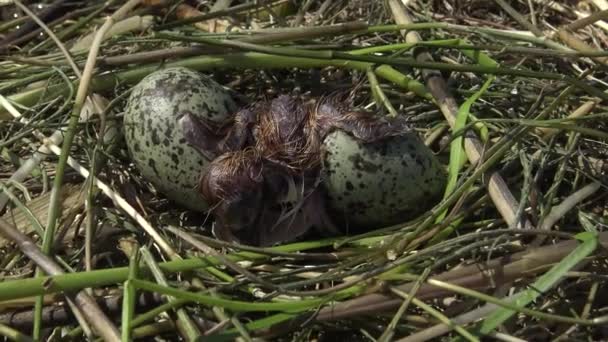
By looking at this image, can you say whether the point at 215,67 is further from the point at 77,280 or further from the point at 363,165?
the point at 77,280

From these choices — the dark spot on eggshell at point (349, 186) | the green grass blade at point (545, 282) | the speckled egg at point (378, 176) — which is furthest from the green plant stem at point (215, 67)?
the green grass blade at point (545, 282)

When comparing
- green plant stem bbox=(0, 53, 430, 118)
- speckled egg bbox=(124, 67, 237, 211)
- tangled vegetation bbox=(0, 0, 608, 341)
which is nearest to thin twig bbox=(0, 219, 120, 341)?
tangled vegetation bbox=(0, 0, 608, 341)

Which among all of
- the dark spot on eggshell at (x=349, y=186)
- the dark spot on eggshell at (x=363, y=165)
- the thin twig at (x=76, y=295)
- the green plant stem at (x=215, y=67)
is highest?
the green plant stem at (x=215, y=67)

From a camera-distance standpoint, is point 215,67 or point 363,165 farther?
point 215,67

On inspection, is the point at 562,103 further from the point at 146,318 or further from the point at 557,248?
the point at 146,318

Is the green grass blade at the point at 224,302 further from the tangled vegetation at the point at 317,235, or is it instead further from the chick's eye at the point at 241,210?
the chick's eye at the point at 241,210

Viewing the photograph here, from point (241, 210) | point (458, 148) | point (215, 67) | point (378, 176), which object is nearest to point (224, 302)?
point (241, 210)

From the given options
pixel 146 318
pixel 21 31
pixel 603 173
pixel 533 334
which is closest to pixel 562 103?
pixel 603 173

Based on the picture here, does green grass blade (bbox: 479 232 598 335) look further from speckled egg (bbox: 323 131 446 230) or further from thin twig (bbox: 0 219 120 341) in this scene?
thin twig (bbox: 0 219 120 341)
